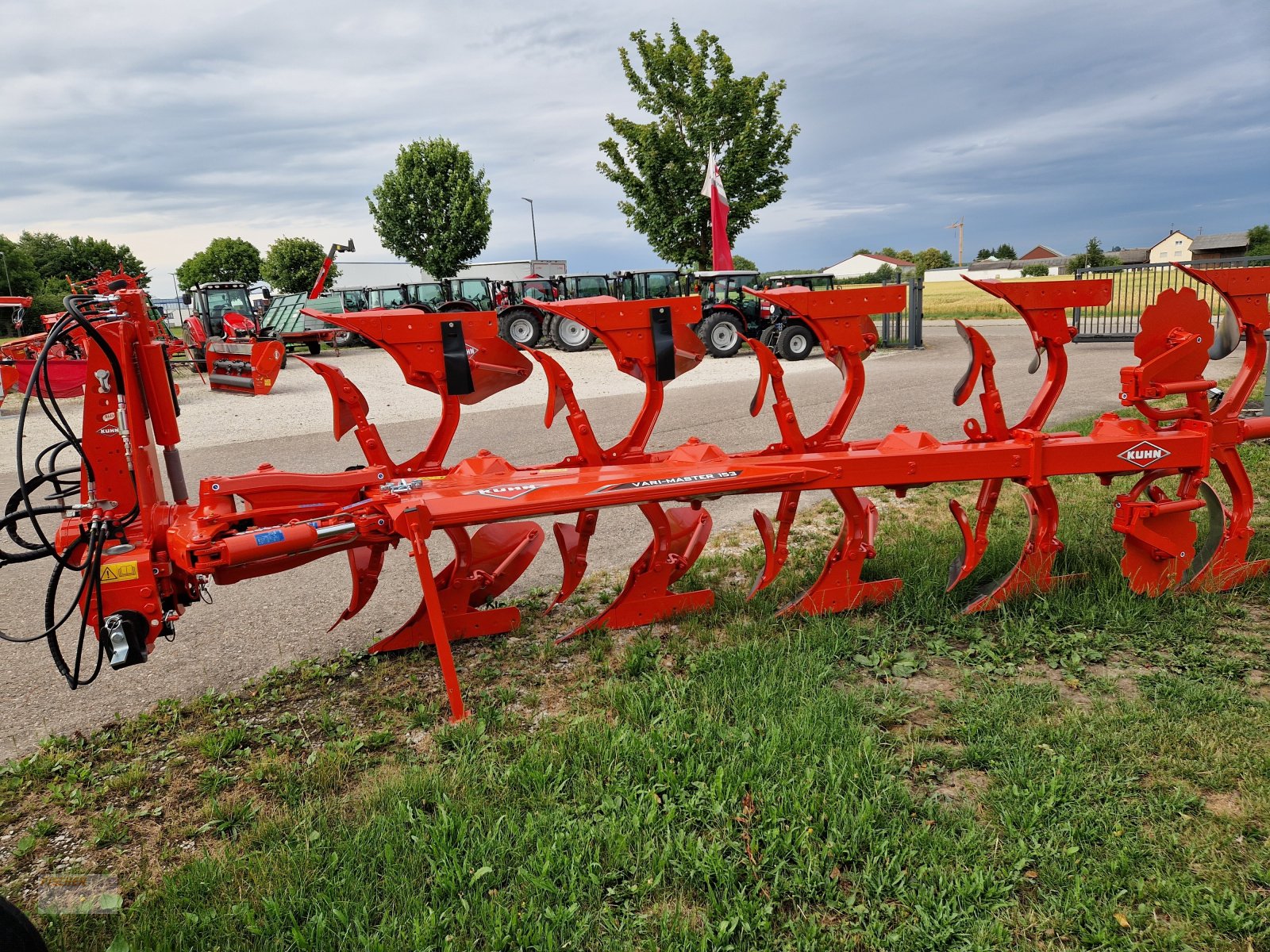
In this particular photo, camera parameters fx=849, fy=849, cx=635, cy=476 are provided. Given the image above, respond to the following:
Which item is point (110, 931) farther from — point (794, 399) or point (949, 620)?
point (794, 399)

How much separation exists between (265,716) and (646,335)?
235 centimetres

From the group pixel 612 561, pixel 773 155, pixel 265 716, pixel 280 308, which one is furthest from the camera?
pixel 773 155

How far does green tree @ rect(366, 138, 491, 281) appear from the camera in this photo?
36.6 m

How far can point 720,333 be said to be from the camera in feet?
59.9

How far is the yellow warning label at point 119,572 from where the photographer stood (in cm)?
298

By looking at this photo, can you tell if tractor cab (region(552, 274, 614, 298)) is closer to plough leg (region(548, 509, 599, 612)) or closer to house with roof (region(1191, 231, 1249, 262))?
plough leg (region(548, 509, 599, 612))

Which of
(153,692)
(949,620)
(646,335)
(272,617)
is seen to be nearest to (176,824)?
(153,692)

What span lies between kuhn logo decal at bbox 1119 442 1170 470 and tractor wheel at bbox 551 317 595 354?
16.4 meters

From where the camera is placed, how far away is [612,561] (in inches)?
214

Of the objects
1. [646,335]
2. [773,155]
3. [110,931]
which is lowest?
[110,931]

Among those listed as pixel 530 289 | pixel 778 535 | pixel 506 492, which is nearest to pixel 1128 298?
pixel 530 289

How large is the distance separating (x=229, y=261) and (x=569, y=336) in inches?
2305

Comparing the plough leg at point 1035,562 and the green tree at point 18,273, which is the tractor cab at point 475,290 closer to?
Answer: the plough leg at point 1035,562

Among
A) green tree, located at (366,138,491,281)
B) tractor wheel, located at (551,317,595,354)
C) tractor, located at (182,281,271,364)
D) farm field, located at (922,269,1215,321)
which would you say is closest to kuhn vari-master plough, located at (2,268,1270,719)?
farm field, located at (922,269,1215,321)
